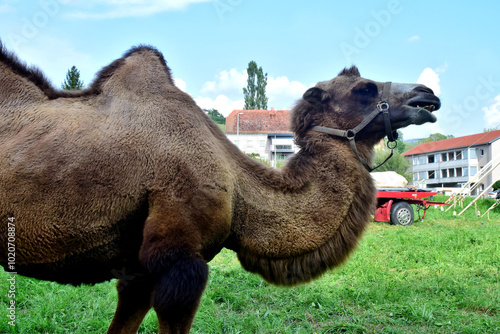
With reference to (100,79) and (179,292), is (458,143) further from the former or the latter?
(179,292)

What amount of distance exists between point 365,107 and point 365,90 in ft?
0.59

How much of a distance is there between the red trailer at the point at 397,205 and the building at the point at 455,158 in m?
47.0

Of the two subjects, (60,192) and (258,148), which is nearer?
(60,192)

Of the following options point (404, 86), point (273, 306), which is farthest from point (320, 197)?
point (273, 306)

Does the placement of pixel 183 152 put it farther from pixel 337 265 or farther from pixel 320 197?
pixel 337 265

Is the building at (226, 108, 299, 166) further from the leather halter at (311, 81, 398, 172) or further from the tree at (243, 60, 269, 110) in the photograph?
the leather halter at (311, 81, 398, 172)

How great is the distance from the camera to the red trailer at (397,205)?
1697 centimetres

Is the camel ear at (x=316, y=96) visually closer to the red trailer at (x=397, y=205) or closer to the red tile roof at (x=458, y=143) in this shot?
the red trailer at (x=397, y=205)

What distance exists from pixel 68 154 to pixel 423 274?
6525mm

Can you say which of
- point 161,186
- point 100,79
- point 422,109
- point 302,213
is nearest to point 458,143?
point 422,109

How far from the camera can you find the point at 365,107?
4.08 metres

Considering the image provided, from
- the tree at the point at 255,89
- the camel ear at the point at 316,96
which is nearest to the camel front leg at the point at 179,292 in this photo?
the camel ear at the point at 316,96

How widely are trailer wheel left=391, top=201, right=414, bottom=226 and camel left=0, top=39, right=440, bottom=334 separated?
1374 cm

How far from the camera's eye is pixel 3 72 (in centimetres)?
351
